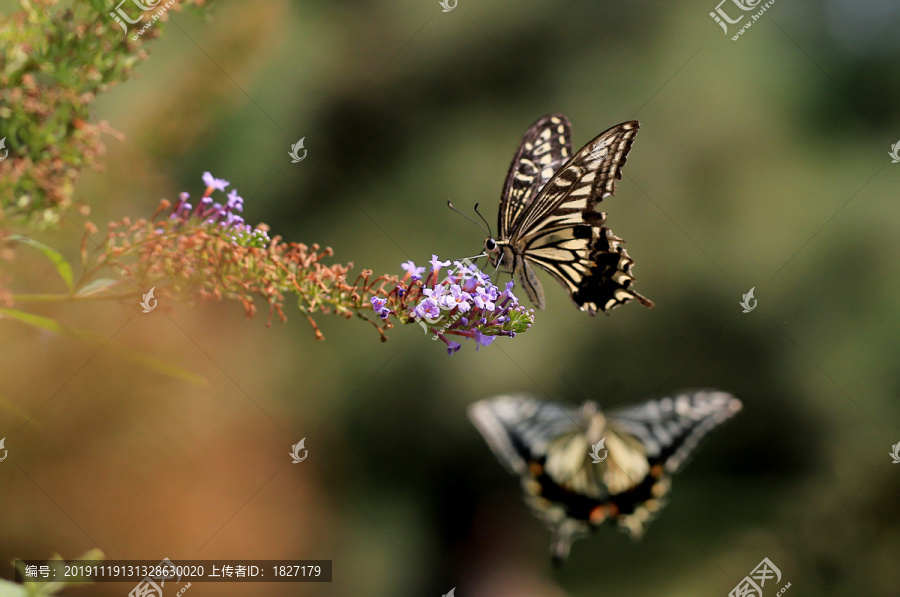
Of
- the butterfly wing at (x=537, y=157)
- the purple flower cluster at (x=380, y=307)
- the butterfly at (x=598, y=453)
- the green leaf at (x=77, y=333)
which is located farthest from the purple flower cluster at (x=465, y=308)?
the butterfly at (x=598, y=453)

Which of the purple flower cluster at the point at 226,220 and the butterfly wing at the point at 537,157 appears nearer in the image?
the purple flower cluster at the point at 226,220

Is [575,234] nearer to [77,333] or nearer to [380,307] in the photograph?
[380,307]

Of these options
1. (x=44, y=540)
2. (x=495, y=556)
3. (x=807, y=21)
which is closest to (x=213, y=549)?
(x=44, y=540)

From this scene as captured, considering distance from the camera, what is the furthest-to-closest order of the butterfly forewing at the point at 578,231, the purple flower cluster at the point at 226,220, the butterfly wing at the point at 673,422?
1. the butterfly wing at the point at 673,422
2. the butterfly forewing at the point at 578,231
3. the purple flower cluster at the point at 226,220

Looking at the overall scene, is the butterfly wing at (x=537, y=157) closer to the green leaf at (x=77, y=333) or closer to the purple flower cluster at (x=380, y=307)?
the purple flower cluster at (x=380, y=307)

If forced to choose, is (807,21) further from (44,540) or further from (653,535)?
(44,540)

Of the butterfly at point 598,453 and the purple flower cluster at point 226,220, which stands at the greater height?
the purple flower cluster at point 226,220

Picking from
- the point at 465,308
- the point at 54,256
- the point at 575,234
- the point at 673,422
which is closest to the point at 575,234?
the point at 575,234

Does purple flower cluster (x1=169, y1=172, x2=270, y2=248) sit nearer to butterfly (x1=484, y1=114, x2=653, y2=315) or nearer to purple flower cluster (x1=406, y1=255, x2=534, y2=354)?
purple flower cluster (x1=406, y1=255, x2=534, y2=354)
